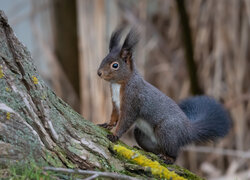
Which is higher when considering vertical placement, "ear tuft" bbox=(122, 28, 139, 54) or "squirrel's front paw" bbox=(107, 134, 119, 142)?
"ear tuft" bbox=(122, 28, 139, 54)

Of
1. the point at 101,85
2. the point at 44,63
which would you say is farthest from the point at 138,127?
the point at 44,63

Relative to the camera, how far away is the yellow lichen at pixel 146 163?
2145mm

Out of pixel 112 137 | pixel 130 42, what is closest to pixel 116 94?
pixel 130 42

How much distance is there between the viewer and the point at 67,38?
6.03 m

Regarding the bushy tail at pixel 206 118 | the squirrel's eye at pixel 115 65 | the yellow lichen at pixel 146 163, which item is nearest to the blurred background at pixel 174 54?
the bushy tail at pixel 206 118

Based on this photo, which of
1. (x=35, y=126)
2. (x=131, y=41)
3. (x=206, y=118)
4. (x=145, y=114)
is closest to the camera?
(x=35, y=126)

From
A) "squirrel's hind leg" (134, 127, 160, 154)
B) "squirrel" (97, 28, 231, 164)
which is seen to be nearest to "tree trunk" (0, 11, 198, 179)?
"squirrel" (97, 28, 231, 164)

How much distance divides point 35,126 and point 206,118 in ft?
4.61

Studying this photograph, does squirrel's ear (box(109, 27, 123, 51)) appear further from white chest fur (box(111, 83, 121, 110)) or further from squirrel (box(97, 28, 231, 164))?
white chest fur (box(111, 83, 121, 110))

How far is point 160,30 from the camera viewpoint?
5.54 metres

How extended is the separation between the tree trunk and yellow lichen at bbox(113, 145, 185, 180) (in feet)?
0.14

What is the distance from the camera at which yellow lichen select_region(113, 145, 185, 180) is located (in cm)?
214

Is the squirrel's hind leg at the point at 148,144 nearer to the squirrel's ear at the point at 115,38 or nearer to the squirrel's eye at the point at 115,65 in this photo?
the squirrel's eye at the point at 115,65

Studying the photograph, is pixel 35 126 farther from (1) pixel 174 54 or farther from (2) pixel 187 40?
(1) pixel 174 54
